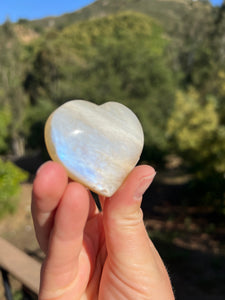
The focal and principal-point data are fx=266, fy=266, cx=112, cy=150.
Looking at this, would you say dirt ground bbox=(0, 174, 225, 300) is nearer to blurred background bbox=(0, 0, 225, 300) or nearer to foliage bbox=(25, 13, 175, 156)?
blurred background bbox=(0, 0, 225, 300)

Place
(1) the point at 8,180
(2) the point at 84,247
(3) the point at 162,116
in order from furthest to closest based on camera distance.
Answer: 1. (3) the point at 162,116
2. (1) the point at 8,180
3. (2) the point at 84,247

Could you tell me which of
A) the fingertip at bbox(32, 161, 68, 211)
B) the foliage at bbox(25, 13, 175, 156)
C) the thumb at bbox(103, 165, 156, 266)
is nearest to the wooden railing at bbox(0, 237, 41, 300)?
the thumb at bbox(103, 165, 156, 266)

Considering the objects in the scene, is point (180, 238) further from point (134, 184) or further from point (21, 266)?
Result: point (134, 184)

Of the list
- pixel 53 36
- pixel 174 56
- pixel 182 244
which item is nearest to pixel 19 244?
pixel 182 244

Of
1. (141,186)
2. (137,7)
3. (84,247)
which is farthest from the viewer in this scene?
(137,7)

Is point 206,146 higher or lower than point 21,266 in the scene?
lower

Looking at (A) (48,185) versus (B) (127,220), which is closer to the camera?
(A) (48,185)

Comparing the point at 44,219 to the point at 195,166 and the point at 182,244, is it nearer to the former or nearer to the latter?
the point at 182,244

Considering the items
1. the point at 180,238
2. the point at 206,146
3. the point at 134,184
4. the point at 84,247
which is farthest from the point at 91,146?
the point at 206,146
